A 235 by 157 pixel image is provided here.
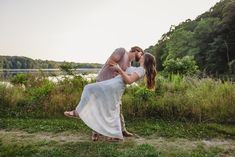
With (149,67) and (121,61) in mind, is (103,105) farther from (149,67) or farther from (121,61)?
(149,67)

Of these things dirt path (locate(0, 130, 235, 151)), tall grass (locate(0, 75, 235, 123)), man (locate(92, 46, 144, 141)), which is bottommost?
dirt path (locate(0, 130, 235, 151))

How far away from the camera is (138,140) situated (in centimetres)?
653

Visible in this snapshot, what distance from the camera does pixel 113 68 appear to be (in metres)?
5.88

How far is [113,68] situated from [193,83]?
6136 millimetres

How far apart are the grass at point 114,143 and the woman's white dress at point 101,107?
1.05 feet

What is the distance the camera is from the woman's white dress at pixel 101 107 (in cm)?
581

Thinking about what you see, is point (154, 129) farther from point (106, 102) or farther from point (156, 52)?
point (156, 52)

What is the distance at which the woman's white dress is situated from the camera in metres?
5.81

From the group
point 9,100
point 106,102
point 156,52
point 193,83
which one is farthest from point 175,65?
point 156,52

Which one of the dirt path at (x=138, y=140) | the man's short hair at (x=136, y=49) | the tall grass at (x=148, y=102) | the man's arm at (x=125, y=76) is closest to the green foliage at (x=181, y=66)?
the tall grass at (x=148, y=102)

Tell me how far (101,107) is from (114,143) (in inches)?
29.4

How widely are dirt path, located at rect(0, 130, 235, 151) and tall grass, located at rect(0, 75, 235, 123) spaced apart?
1967 millimetres

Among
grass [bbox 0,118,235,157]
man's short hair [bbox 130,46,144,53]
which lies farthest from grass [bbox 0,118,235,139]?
man's short hair [bbox 130,46,144,53]

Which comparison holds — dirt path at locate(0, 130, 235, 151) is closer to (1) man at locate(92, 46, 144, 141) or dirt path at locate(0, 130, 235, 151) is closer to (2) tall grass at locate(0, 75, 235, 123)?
(1) man at locate(92, 46, 144, 141)
